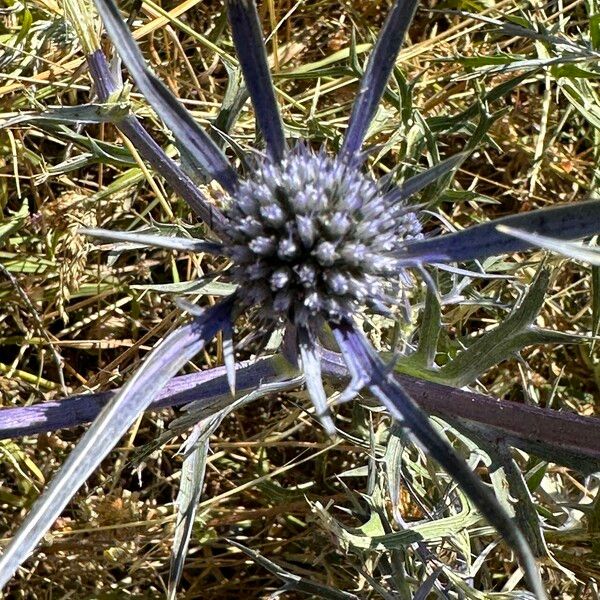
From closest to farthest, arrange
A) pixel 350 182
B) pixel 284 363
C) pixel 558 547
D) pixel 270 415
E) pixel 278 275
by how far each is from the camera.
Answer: pixel 278 275 → pixel 350 182 → pixel 284 363 → pixel 558 547 → pixel 270 415

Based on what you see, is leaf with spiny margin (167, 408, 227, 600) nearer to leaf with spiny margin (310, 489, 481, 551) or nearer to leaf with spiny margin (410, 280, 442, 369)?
leaf with spiny margin (310, 489, 481, 551)

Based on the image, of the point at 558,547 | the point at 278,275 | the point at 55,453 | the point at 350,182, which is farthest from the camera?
the point at 55,453

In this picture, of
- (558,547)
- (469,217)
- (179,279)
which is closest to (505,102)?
(469,217)

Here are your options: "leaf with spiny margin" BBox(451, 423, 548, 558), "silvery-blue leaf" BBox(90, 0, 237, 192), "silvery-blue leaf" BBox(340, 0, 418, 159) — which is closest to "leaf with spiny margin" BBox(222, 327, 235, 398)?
"silvery-blue leaf" BBox(90, 0, 237, 192)

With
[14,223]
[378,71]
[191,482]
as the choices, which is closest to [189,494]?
[191,482]

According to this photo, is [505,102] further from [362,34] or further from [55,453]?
[55,453]

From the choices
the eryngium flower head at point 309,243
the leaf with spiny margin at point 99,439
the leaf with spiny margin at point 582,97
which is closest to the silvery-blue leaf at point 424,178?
the eryngium flower head at point 309,243
